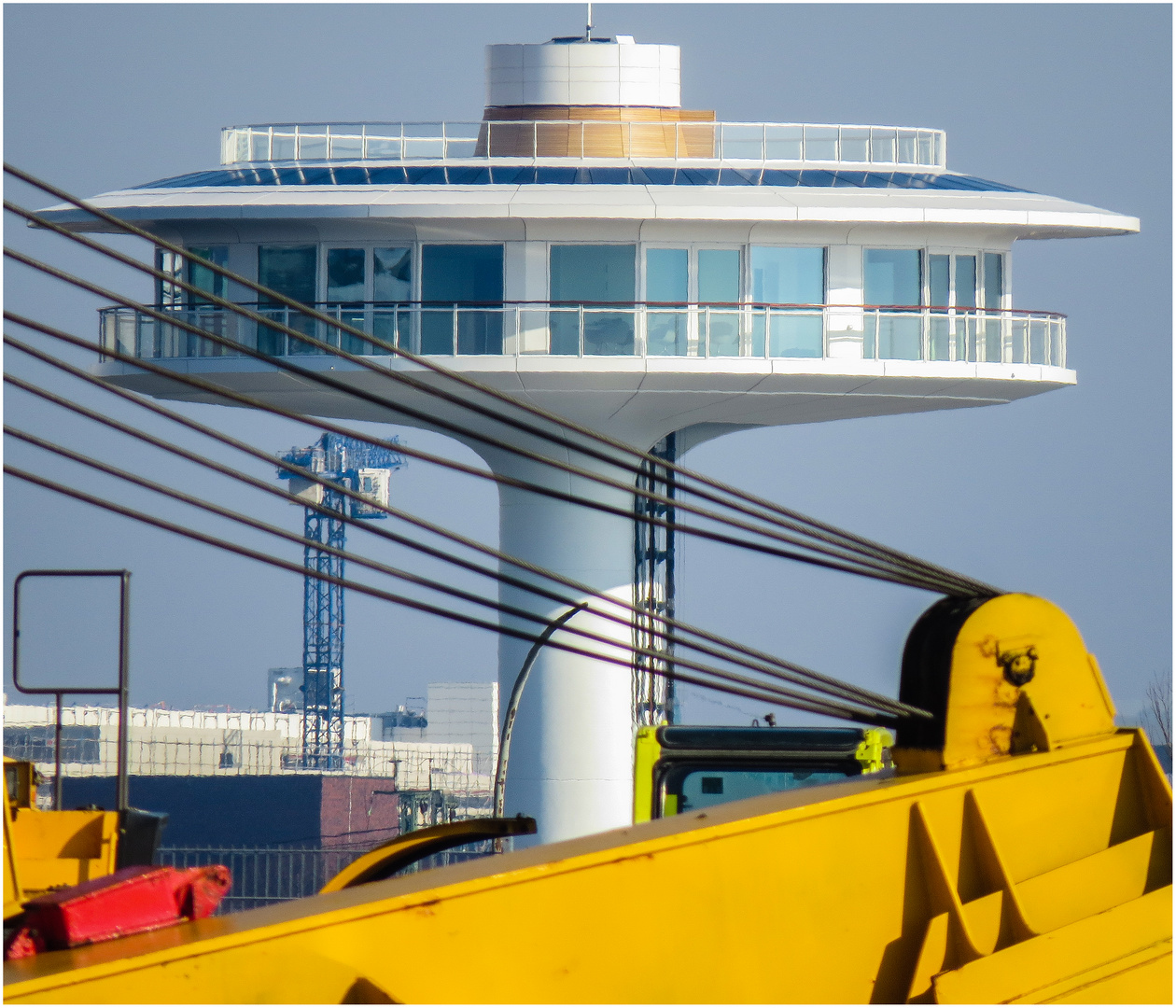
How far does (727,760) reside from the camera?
1097cm

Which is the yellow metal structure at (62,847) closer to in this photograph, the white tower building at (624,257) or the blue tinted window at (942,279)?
the white tower building at (624,257)

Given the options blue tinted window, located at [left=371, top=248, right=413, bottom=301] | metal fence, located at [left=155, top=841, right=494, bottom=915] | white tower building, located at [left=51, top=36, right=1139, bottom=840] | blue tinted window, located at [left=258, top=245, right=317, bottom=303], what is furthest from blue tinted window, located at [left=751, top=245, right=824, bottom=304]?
metal fence, located at [left=155, top=841, right=494, bottom=915]

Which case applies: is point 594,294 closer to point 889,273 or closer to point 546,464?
point 889,273

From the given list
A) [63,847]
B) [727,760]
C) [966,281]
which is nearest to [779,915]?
[63,847]

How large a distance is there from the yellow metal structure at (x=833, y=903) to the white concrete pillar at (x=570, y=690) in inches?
1080

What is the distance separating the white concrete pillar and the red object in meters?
28.4

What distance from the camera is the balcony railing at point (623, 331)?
100 ft

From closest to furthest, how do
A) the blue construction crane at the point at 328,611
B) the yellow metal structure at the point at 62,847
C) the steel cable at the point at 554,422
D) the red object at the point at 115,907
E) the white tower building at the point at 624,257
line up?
the red object at the point at 115,907
the steel cable at the point at 554,422
the yellow metal structure at the point at 62,847
the white tower building at the point at 624,257
the blue construction crane at the point at 328,611

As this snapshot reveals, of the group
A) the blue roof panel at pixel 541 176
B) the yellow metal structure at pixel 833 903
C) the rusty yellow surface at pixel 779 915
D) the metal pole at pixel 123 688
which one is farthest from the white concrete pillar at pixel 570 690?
the rusty yellow surface at pixel 779 915

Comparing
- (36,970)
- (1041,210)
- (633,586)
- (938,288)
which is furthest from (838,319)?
(36,970)

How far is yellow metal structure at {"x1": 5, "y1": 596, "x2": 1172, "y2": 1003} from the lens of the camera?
4.64 metres

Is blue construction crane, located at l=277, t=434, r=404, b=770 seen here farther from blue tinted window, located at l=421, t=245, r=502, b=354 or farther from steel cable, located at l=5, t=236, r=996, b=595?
steel cable, located at l=5, t=236, r=996, b=595

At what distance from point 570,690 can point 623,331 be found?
814 cm

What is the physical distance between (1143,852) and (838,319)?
25.7 meters
